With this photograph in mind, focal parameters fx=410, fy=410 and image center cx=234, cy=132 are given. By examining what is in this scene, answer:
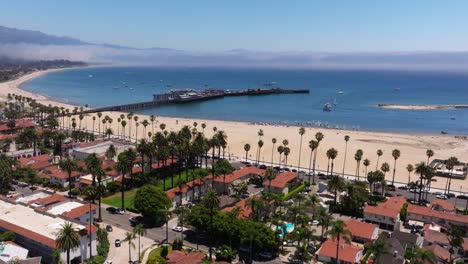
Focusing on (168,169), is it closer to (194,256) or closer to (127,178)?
(127,178)

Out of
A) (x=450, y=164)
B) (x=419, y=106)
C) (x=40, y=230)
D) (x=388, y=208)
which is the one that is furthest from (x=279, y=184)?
(x=419, y=106)

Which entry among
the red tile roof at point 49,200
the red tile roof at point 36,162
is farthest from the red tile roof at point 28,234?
the red tile roof at point 36,162

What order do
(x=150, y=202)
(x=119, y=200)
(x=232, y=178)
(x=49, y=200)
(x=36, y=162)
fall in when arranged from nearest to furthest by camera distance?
(x=150, y=202), (x=49, y=200), (x=119, y=200), (x=232, y=178), (x=36, y=162)

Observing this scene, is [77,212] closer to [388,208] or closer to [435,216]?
[388,208]

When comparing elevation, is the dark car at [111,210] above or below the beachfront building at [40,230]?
below

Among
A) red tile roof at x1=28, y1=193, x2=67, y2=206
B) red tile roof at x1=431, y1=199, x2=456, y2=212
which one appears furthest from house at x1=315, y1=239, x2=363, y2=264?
red tile roof at x1=28, y1=193, x2=67, y2=206

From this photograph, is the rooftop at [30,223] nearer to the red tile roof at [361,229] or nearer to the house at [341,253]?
the house at [341,253]
